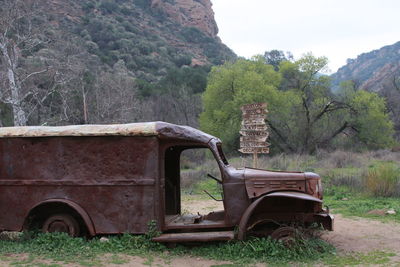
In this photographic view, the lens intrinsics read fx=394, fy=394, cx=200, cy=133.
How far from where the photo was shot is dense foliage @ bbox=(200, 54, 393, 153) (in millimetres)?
26219

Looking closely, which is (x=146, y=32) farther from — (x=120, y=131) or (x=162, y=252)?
(x=162, y=252)

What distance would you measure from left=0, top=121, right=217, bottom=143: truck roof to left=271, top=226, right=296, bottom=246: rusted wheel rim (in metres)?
1.74

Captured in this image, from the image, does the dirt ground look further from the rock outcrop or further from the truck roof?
the rock outcrop

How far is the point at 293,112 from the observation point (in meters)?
27.5

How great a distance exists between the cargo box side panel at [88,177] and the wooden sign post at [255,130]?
644cm

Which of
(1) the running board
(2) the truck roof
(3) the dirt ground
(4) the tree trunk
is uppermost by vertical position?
(4) the tree trunk

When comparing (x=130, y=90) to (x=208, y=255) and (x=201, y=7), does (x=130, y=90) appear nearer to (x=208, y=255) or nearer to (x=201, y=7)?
(x=208, y=255)

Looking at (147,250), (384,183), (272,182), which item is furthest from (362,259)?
(384,183)

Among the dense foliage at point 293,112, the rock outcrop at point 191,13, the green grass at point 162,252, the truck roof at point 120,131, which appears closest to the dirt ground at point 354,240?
the green grass at point 162,252

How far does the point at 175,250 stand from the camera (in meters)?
5.98

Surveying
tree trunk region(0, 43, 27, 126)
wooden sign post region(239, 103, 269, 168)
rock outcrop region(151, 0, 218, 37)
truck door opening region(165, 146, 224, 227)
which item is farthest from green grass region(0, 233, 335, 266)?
rock outcrop region(151, 0, 218, 37)

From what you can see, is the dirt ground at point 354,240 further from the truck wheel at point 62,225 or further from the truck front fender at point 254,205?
the truck wheel at point 62,225

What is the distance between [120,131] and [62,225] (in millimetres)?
1771

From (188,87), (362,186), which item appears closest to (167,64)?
(188,87)
